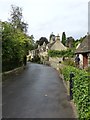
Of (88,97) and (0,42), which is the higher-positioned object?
(0,42)

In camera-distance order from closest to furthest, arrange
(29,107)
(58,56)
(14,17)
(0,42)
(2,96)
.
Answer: (29,107)
(2,96)
(0,42)
(14,17)
(58,56)

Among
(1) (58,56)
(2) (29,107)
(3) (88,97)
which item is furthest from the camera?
(1) (58,56)

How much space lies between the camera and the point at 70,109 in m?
13.4

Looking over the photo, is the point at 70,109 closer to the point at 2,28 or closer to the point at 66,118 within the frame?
the point at 66,118

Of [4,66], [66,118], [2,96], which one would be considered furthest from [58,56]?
[66,118]

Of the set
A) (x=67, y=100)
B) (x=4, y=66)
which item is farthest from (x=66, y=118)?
(x=4, y=66)

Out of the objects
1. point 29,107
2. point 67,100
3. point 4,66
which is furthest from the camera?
point 4,66

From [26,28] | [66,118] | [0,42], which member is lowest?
[66,118]

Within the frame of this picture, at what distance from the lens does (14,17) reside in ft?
225

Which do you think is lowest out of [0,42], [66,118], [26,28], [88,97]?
[66,118]

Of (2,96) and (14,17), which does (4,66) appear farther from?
(14,17)

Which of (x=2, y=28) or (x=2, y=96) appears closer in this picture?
(x=2, y=96)

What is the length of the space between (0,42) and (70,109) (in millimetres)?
18467

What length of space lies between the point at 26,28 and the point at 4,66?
35397mm
